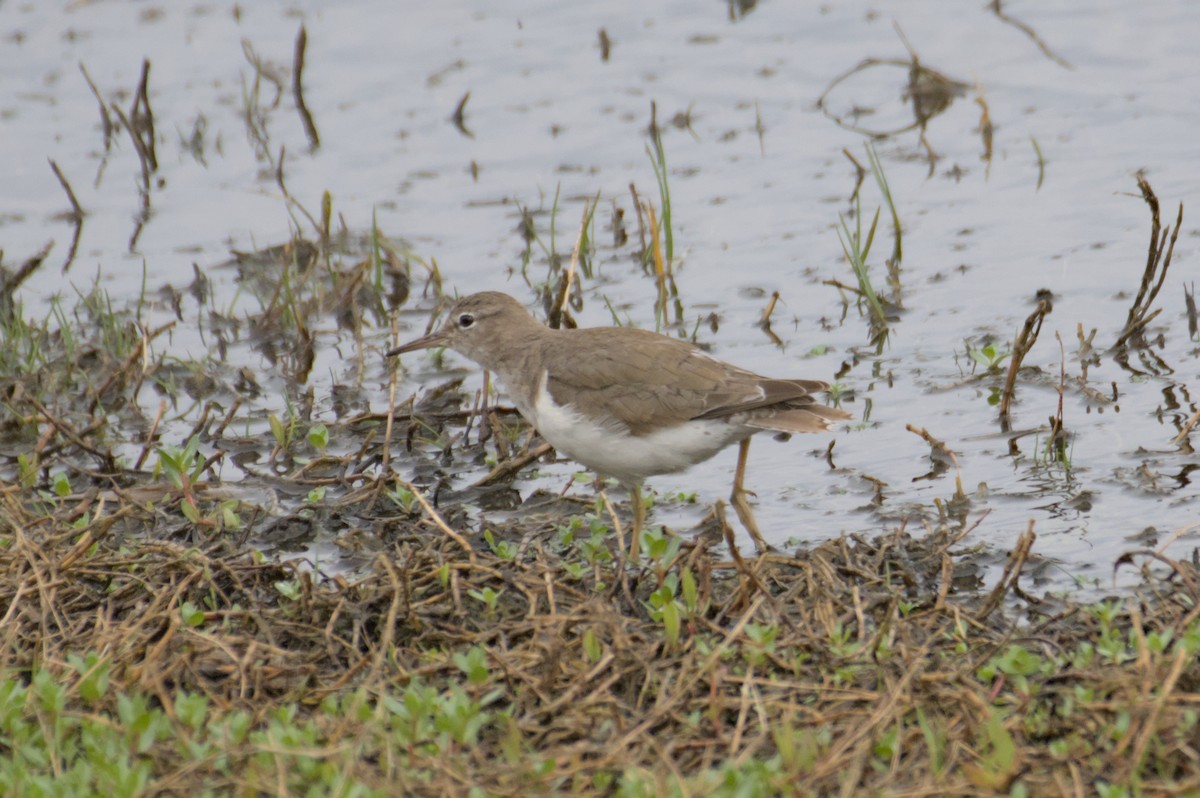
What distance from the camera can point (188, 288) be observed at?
9172 millimetres

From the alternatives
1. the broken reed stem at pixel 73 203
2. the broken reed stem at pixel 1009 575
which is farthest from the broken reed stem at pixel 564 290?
the broken reed stem at pixel 73 203

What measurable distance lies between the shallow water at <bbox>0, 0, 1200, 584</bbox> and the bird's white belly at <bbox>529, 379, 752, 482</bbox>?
21.3 inches

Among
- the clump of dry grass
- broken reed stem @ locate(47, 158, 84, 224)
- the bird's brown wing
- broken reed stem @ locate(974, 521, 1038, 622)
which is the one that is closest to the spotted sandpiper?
the bird's brown wing

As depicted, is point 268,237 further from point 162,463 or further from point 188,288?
point 162,463

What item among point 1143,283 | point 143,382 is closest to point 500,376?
point 143,382

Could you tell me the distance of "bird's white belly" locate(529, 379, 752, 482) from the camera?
19.3 feet

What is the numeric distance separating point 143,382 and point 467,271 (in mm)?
2101

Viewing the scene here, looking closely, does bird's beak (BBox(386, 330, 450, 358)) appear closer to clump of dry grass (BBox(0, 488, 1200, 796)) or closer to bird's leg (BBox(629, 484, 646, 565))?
bird's leg (BBox(629, 484, 646, 565))

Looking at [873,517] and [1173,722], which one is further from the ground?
[1173,722]

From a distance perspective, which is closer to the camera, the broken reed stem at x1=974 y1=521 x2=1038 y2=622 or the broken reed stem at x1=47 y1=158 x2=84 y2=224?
the broken reed stem at x1=974 y1=521 x2=1038 y2=622

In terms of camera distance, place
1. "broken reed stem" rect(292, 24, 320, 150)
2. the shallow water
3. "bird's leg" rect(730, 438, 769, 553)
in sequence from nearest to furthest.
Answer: "bird's leg" rect(730, 438, 769, 553), the shallow water, "broken reed stem" rect(292, 24, 320, 150)

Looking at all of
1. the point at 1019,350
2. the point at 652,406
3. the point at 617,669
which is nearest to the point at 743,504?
the point at 652,406

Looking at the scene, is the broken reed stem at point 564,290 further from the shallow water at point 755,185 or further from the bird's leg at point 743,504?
the bird's leg at point 743,504

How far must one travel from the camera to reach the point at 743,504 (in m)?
6.01
